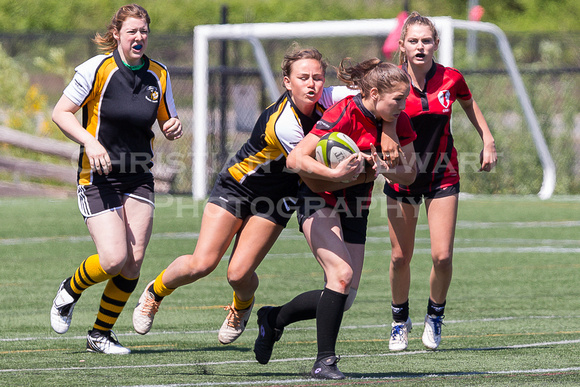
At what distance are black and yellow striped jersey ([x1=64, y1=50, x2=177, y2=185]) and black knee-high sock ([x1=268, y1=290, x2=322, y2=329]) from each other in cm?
141

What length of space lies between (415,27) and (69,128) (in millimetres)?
2271

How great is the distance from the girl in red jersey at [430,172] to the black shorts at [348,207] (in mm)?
669

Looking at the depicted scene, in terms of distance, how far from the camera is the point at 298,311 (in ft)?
18.2

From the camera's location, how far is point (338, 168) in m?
4.99

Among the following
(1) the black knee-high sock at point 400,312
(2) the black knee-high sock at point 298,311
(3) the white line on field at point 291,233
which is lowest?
(3) the white line on field at point 291,233

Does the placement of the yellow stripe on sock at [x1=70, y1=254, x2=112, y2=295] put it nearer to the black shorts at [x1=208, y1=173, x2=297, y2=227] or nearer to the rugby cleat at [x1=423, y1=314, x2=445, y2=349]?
the black shorts at [x1=208, y1=173, x2=297, y2=227]

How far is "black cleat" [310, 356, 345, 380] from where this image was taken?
5109 mm

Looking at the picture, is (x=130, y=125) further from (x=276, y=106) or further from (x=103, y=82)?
(x=276, y=106)

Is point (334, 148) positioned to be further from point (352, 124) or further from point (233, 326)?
point (233, 326)

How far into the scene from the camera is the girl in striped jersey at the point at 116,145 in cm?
604

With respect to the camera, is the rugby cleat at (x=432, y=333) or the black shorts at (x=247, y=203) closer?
the black shorts at (x=247, y=203)

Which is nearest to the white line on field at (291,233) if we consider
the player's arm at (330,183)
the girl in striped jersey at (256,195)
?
the girl in striped jersey at (256,195)

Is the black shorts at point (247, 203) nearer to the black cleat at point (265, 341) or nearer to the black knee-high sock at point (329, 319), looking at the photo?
the black cleat at point (265, 341)

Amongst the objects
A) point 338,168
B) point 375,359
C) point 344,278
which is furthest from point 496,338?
point 338,168
